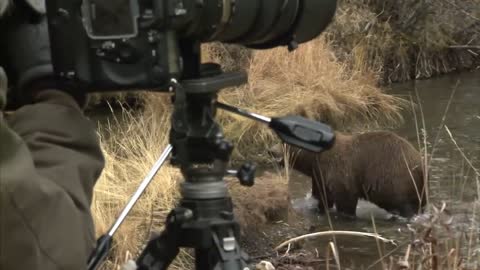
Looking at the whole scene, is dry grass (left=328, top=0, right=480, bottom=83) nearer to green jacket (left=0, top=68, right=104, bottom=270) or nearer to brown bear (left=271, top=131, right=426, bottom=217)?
brown bear (left=271, top=131, right=426, bottom=217)

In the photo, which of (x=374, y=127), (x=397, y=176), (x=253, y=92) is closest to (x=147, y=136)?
(x=397, y=176)

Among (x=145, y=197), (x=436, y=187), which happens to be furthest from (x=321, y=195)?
(x=145, y=197)

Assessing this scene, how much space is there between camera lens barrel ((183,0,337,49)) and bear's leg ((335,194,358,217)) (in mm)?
3838

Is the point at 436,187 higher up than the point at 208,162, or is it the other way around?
the point at 208,162

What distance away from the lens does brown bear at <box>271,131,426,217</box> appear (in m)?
5.86

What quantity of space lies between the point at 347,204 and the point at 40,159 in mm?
4514

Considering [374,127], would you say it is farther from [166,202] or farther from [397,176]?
[166,202]

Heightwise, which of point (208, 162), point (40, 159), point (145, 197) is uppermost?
point (40, 159)

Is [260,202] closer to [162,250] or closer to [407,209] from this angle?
[407,209]

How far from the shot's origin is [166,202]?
524 centimetres

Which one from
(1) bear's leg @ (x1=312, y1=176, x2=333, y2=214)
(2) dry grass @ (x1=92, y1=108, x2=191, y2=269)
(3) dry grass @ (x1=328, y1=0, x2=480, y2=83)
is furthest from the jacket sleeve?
(3) dry grass @ (x1=328, y1=0, x2=480, y2=83)

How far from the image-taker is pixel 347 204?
19.6 ft

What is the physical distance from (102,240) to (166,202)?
11.4ft

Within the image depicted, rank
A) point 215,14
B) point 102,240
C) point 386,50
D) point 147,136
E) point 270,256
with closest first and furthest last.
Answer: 1. point 102,240
2. point 215,14
3. point 270,256
4. point 147,136
5. point 386,50
